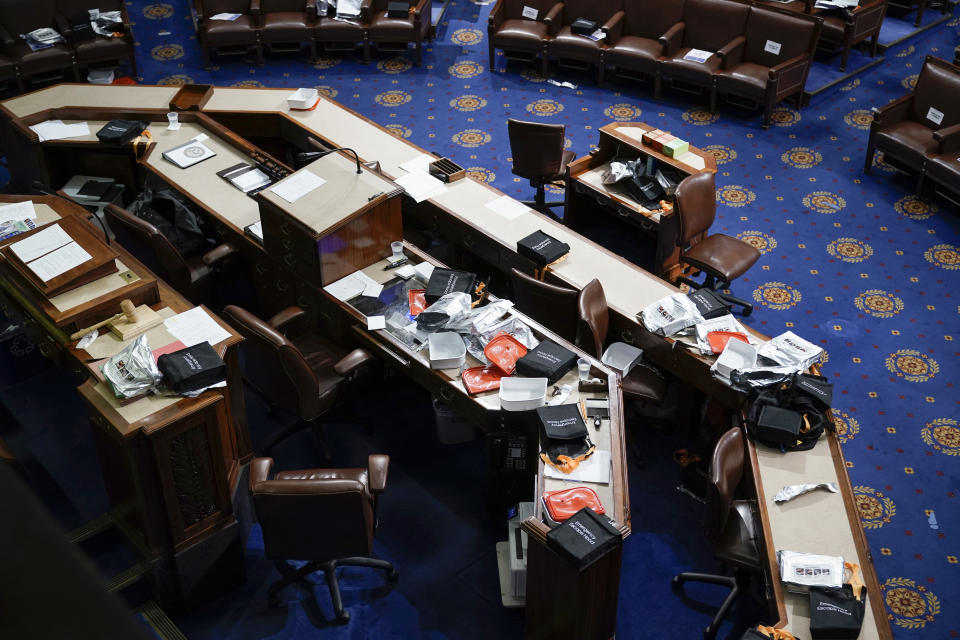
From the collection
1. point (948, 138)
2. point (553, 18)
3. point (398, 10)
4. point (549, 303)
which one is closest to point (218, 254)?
point (549, 303)

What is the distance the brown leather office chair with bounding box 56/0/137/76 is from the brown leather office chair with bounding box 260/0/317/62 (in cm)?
139

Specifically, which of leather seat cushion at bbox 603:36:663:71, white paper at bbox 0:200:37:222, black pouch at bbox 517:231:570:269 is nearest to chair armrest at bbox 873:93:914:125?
leather seat cushion at bbox 603:36:663:71

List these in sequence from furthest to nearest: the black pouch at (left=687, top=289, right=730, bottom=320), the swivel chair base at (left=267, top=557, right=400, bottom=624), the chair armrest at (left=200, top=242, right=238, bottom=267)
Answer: the chair armrest at (left=200, top=242, right=238, bottom=267)
the black pouch at (left=687, top=289, right=730, bottom=320)
the swivel chair base at (left=267, top=557, right=400, bottom=624)

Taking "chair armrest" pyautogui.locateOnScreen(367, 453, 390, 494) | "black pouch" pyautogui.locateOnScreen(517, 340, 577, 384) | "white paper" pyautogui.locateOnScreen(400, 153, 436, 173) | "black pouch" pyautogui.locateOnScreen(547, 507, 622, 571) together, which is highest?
"white paper" pyautogui.locateOnScreen(400, 153, 436, 173)

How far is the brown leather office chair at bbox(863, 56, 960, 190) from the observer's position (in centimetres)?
824

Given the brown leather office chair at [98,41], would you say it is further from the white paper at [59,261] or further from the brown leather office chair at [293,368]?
the brown leather office chair at [293,368]

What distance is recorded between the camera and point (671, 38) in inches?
377

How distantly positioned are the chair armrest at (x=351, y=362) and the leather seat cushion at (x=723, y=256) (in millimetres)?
2675

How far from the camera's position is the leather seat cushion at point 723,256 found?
6.75 metres

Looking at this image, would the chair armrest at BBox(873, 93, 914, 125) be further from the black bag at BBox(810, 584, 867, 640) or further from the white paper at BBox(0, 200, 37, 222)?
the white paper at BBox(0, 200, 37, 222)

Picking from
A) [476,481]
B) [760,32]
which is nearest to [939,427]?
[476,481]

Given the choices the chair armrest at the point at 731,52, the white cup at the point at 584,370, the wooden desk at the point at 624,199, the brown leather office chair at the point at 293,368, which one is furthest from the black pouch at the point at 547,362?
the chair armrest at the point at 731,52

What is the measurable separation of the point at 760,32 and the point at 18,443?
25.3 ft

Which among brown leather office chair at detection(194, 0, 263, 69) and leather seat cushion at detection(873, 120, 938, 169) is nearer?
leather seat cushion at detection(873, 120, 938, 169)
